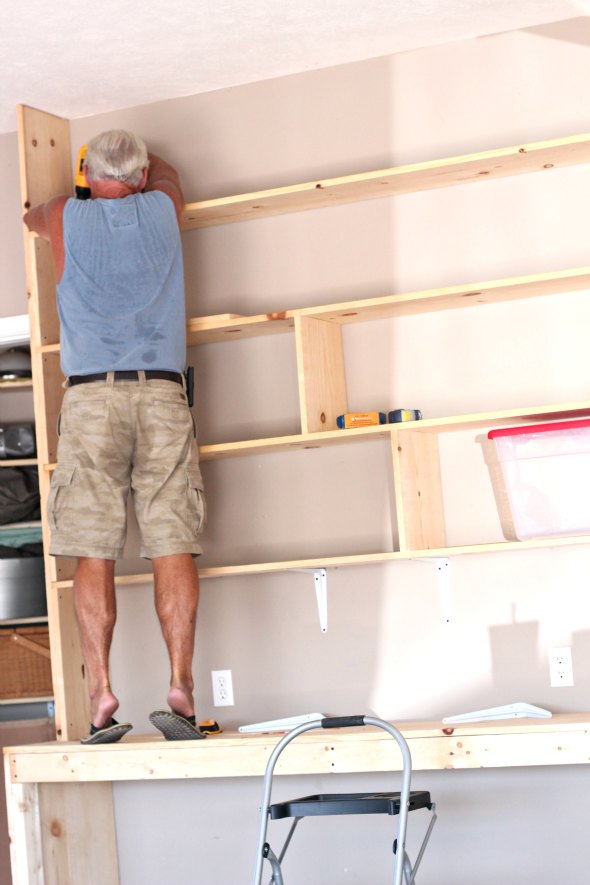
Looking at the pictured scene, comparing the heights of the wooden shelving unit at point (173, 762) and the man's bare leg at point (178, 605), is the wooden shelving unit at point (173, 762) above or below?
below

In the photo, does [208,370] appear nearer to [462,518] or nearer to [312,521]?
[312,521]

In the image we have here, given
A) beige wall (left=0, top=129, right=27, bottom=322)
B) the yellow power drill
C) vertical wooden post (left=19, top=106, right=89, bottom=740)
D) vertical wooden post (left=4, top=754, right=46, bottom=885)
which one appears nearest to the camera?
vertical wooden post (left=4, top=754, right=46, bottom=885)

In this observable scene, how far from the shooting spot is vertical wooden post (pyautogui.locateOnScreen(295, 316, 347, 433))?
3.19 meters

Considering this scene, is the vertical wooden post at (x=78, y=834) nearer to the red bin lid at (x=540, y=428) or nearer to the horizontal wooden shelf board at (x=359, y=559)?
the horizontal wooden shelf board at (x=359, y=559)

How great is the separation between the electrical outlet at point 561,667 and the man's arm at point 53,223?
1.78 meters

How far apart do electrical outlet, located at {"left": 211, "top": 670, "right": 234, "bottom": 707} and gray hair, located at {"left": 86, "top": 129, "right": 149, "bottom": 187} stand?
152 cm

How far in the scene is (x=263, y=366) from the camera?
11.6 ft

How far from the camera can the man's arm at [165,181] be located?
10.8ft

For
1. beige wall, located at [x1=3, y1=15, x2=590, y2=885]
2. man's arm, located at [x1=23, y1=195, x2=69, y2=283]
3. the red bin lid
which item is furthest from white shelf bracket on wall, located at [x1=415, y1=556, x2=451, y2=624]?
man's arm, located at [x1=23, y1=195, x2=69, y2=283]

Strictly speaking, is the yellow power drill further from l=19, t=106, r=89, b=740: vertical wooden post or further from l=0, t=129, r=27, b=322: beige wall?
l=0, t=129, r=27, b=322: beige wall

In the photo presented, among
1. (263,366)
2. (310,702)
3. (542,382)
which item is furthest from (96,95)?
(310,702)

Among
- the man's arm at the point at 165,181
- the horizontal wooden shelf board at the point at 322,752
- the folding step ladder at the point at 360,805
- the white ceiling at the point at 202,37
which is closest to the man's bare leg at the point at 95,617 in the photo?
the horizontal wooden shelf board at the point at 322,752

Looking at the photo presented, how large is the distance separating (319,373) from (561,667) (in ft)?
3.55

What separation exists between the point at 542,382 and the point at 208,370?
1056 mm
